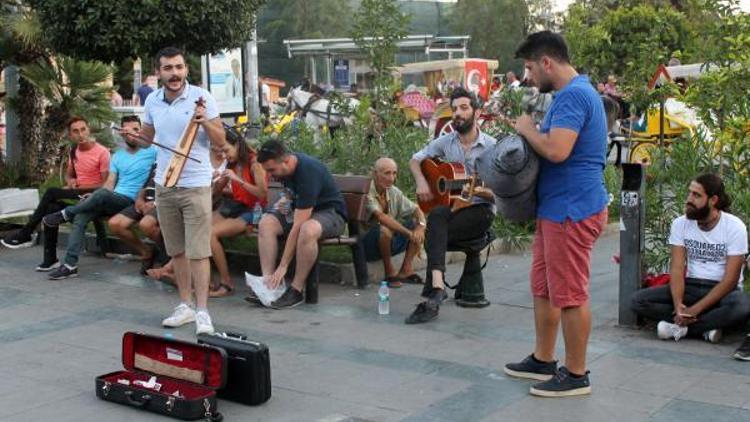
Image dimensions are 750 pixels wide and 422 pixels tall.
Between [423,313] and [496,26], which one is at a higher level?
[496,26]

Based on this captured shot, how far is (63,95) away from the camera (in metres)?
12.6

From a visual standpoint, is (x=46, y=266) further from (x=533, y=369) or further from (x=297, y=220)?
(x=533, y=369)

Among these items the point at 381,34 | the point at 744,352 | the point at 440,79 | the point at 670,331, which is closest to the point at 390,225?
the point at 670,331

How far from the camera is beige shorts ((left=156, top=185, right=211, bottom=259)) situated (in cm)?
685

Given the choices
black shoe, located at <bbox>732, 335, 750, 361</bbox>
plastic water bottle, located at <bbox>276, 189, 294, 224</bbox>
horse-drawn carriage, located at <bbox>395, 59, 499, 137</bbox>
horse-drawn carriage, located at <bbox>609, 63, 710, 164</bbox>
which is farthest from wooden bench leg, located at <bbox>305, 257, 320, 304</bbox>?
horse-drawn carriage, located at <bbox>395, 59, 499, 137</bbox>

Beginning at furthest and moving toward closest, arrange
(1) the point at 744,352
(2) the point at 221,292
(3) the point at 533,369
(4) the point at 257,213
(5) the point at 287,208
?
(4) the point at 257,213 → (2) the point at 221,292 → (5) the point at 287,208 → (1) the point at 744,352 → (3) the point at 533,369

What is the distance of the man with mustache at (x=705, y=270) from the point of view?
6.29 metres

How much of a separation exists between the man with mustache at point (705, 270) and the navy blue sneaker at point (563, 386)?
1327mm

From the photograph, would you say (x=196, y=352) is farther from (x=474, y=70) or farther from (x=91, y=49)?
(x=474, y=70)

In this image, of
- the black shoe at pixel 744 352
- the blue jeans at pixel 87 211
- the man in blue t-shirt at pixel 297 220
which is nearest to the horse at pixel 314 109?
the blue jeans at pixel 87 211

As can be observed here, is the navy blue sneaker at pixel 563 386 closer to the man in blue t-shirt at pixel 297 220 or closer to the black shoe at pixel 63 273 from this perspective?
the man in blue t-shirt at pixel 297 220

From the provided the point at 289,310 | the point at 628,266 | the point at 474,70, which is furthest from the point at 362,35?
the point at 474,70

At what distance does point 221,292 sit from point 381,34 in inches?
175

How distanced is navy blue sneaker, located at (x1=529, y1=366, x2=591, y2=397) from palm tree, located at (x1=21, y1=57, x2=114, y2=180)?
8.48m
